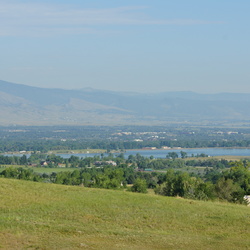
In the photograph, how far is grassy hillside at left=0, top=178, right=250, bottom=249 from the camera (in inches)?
705

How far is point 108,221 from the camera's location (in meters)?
21.4

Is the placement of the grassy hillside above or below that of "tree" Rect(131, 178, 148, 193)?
above

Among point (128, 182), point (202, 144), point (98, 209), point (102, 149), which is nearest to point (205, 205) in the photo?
point (98, 209)

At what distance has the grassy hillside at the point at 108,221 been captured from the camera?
17.9 metres

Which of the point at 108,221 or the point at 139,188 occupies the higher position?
the point at 108,221

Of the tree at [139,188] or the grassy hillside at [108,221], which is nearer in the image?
the grassy hillside at [108,221]

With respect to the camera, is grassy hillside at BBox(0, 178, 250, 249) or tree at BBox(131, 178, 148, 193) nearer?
grassy hillside at BBox(0, 178, 250, 249)

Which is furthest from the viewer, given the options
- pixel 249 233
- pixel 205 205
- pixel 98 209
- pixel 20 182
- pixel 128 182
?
pixel 128 182

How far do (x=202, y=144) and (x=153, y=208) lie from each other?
168 metres

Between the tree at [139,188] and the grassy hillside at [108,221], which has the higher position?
the grassy hillside at [108,221]

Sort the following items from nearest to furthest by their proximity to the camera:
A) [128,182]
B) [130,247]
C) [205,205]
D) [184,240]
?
[130,247]
[184,240]
[205,205]
[128,182]

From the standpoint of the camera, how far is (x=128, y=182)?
74.6m

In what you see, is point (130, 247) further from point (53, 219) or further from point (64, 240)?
point (53, 219)

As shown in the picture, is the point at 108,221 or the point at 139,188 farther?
the point at 139,188
